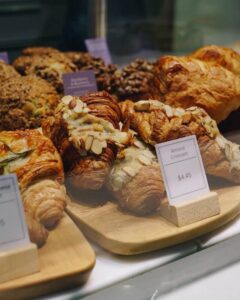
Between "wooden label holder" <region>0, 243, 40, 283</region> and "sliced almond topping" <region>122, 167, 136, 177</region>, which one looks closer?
"wooden label holder" <region>0, 243, 40, 283</region>

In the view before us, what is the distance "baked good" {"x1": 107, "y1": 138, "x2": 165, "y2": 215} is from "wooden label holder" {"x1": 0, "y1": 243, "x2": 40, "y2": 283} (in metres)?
0.26

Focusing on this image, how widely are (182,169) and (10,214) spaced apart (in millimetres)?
365

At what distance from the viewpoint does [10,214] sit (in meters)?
0.85

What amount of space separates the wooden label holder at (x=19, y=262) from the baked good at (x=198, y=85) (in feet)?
2.13

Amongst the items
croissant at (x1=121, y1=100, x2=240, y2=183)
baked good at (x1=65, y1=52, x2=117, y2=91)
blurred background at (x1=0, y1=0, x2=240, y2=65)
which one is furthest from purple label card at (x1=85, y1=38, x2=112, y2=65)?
croissant at (x1=121, y1=100, x2=240, y2=183)

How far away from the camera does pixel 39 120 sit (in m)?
1.39

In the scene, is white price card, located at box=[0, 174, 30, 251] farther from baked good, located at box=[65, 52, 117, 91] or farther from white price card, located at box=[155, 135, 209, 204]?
baked good, located at box=[65, 52, 117, 91]

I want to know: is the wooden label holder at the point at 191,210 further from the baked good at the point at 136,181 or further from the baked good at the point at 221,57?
the baked good at the point at 221,57

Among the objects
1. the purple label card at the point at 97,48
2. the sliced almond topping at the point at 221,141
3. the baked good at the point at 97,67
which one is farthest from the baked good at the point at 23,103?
the purple label card at the point at 97,48

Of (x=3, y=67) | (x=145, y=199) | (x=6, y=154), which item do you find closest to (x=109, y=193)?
(x=145, y=199)

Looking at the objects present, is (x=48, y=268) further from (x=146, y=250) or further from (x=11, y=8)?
(x=11, y=8)

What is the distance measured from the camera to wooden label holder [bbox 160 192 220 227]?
106 cm

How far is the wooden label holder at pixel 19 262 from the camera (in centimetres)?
85

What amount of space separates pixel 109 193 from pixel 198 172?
188 mm
